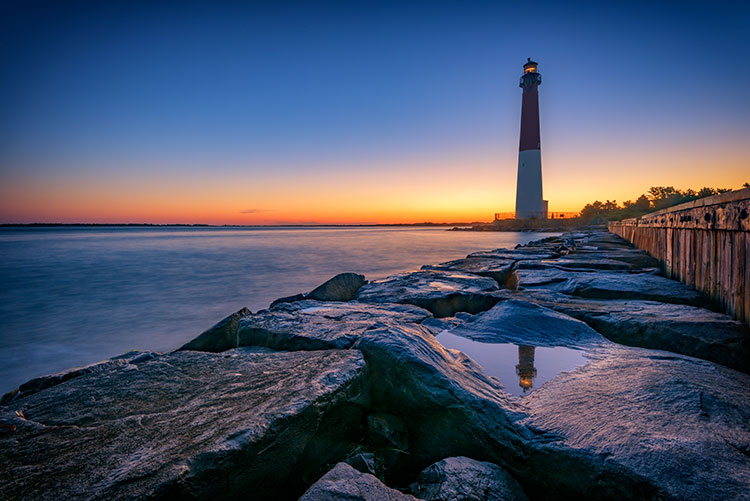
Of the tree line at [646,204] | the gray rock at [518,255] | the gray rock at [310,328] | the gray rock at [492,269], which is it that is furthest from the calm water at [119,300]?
the tree line at [646,204]

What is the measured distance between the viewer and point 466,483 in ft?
3.66

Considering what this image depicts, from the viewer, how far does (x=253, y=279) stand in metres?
10.2

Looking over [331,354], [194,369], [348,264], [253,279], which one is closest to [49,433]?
[194,369]

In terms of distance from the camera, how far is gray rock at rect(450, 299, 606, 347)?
2307 mm

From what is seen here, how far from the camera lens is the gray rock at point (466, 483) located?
3.55 feet

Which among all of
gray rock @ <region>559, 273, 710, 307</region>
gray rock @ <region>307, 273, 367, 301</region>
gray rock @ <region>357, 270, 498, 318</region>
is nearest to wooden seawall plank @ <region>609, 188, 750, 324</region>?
gray rock @ <region>559, 273, 710, 307</region>

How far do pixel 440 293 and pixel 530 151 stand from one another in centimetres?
3057

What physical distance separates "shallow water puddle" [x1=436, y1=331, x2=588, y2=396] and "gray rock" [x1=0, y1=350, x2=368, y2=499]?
0.83 m

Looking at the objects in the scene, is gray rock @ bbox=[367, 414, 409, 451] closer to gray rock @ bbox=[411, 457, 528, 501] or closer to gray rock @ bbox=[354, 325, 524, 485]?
gray rock @ bbox=[354, 325, 524, 485]

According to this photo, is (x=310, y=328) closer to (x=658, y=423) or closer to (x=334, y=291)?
(x=658, y=423)

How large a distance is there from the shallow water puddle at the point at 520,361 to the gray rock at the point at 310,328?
607mm

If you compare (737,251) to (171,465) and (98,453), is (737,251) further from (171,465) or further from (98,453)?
(98,453)

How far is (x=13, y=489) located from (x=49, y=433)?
0.32 metres

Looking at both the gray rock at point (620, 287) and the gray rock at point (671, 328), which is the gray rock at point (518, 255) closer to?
the gray rock at point (620, 287)
